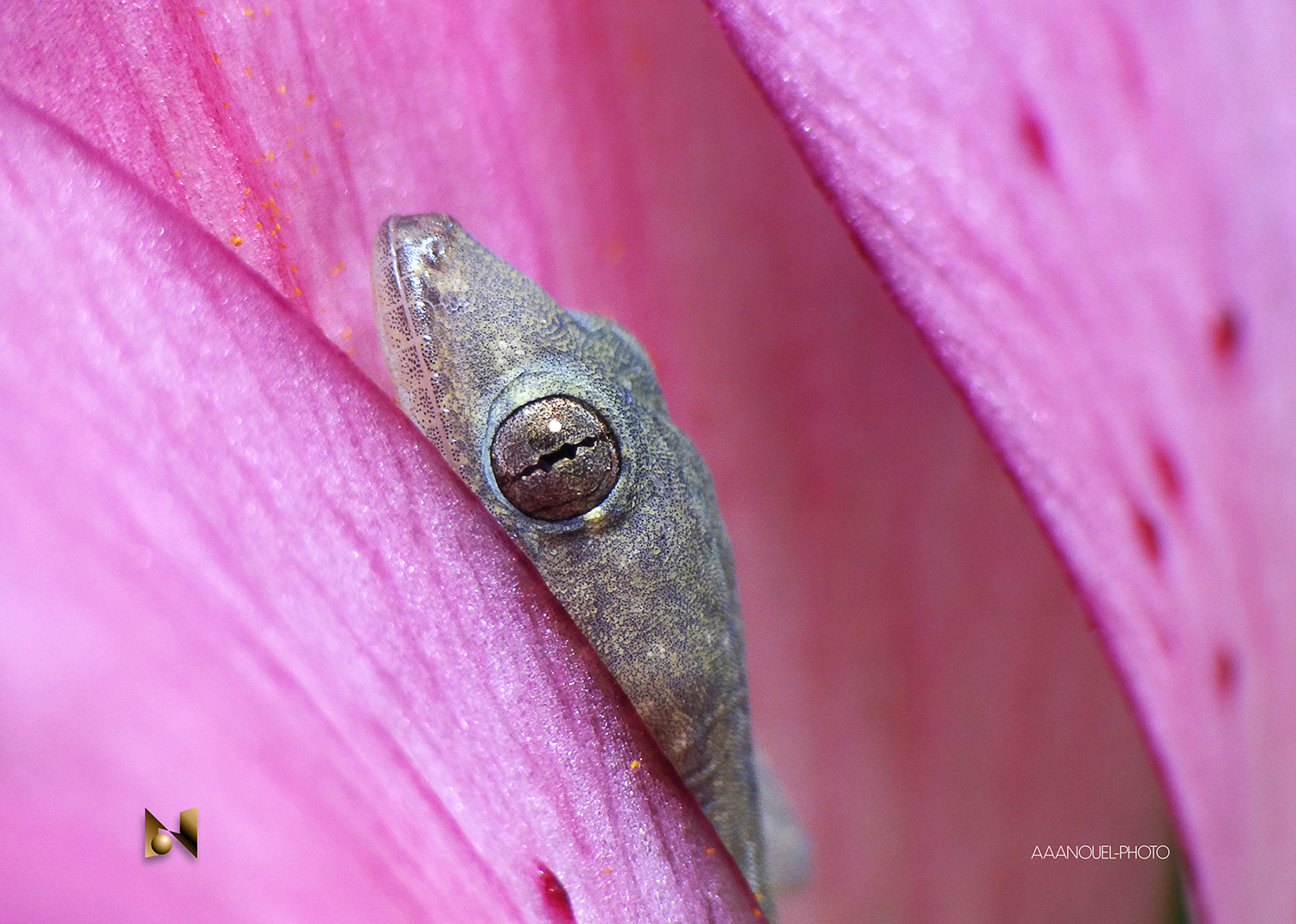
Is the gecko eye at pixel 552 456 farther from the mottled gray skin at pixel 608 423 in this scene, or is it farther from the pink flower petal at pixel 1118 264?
the pink flower petal at pixel 1118 264

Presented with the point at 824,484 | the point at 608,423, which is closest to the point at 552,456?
the point at 608,423

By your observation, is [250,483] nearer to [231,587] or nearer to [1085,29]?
[231,587]

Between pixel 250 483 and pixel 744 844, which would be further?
pixel 744 844

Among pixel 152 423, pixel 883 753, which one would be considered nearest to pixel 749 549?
pixel 883 753

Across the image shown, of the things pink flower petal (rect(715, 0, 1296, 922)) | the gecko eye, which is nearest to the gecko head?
the gecko eye

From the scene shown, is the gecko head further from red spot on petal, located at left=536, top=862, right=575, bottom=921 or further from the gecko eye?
red spot on petal, located at left=536, top=862, right=575, bottom=921

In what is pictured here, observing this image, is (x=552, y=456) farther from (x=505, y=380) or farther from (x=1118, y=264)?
(x=1118, y=264)
